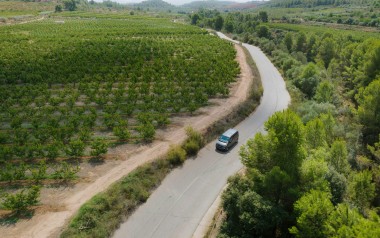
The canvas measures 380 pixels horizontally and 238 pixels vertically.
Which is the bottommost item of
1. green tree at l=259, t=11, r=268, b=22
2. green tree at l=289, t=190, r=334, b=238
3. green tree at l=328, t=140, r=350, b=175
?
green tree at l=328, t=140, r=350, b=175

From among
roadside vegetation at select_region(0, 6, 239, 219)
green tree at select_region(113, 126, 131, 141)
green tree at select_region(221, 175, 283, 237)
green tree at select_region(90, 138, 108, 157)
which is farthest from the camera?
green tree at select_region(113, 126, 131, 141)

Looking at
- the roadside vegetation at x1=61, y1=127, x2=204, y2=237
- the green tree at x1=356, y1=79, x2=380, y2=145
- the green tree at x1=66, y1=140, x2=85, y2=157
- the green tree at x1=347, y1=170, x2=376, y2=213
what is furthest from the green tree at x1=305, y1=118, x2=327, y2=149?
the green tree at x1=66, y1=140, x2=85, y2=157

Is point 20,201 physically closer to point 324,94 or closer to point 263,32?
point 324,94

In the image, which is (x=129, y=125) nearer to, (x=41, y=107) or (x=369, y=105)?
(x=41, y=107)

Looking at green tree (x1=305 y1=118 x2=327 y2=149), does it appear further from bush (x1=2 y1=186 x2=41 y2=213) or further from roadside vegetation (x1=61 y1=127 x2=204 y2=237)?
bush (x1=2 y1=186 x2=41 y2=213)

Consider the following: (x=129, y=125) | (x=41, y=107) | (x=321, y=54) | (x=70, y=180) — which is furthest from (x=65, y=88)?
(x=321, y=54)

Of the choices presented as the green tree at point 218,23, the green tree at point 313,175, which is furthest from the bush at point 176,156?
the green tree at point 218,23

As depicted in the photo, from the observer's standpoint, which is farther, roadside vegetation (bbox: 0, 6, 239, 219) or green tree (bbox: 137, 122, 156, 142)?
green tree (bbox: 137, 122, 156, 142)
